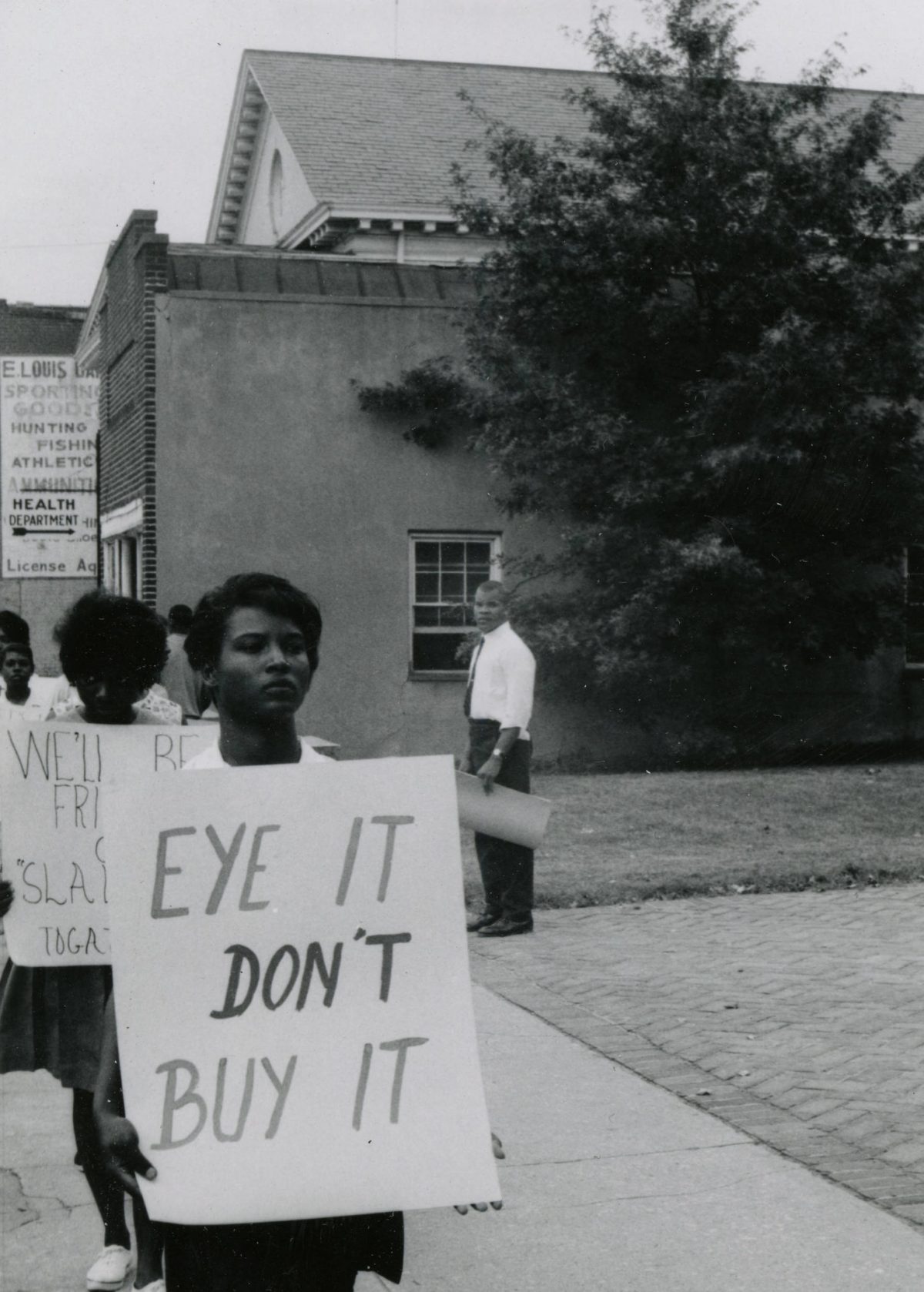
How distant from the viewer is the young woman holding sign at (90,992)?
4195mm

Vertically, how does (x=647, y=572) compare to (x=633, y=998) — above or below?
above

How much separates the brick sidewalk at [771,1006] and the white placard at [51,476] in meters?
5.18

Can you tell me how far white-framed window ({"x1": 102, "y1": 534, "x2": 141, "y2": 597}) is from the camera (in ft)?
66.1

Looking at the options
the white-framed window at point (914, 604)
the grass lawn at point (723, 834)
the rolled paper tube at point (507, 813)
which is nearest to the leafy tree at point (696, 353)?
the white-framed window at point (914, 604)

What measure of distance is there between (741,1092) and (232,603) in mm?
3689

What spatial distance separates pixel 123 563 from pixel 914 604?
9.91m

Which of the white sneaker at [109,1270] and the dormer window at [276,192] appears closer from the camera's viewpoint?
the white sneaker at [109,1270]

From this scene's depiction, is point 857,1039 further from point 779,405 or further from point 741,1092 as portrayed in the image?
point 779,405

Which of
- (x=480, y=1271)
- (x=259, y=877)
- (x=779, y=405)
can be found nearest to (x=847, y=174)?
(x=779, y=405)

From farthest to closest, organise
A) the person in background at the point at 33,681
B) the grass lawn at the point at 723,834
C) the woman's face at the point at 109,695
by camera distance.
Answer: the grass lawn at the point at 723,834 → the person in background at the point at 33,681 → the woman's face at the point at 109,695

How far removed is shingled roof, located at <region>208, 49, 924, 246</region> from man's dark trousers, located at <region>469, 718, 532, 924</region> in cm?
1215

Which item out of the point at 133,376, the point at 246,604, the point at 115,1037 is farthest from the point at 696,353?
the point at 115,1037

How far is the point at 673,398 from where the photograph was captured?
19.1 meters

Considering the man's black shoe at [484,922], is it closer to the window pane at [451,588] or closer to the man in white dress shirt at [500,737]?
the man in white dress shirt at [500,737]
